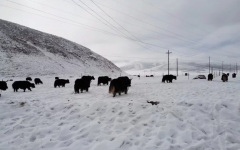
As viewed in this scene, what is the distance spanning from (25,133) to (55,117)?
1305 mm

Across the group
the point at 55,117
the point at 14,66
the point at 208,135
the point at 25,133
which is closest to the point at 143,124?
the point at 208,135

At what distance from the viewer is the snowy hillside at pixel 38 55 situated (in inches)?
2036

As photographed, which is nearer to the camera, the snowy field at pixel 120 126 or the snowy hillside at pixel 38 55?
the snowy field at pixel 120 126

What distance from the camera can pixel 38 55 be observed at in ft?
208

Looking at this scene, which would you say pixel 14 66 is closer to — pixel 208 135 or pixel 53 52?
pixel 53 52

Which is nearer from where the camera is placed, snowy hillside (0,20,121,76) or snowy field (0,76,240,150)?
snowy field (0,76,240,150)

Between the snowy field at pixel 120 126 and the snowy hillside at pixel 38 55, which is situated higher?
the snowy hillside at pixel 38 55

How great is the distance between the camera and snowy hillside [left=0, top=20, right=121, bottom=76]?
51719 mm

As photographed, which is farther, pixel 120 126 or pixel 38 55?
pixel 38 55

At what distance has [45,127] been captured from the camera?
5832 mm

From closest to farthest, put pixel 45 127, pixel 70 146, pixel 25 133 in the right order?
pixel 70 146 → pixel 25 133 → pixel 45 127

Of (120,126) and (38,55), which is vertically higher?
(38,55)

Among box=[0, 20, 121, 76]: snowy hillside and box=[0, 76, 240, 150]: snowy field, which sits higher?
box=[0, 20, 121, 76]: snowy hillside

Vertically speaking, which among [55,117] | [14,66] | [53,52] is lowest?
[55,117]
